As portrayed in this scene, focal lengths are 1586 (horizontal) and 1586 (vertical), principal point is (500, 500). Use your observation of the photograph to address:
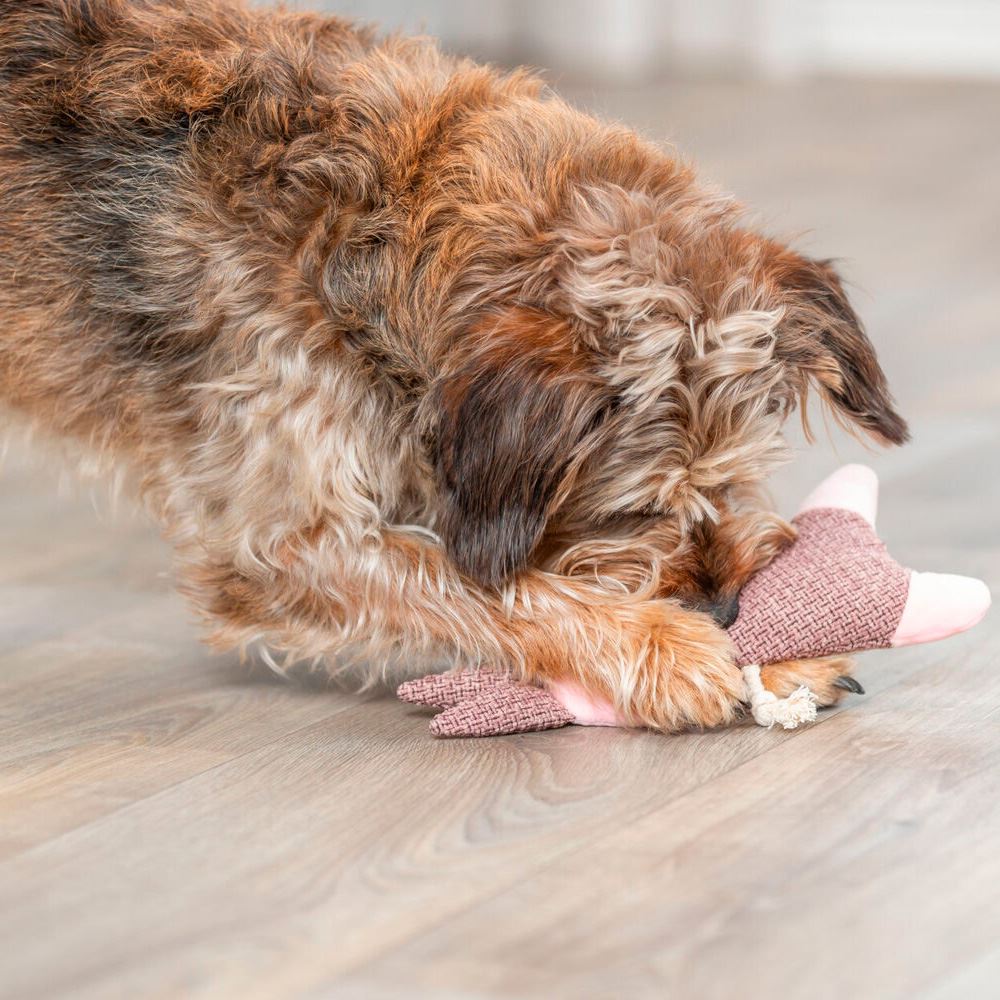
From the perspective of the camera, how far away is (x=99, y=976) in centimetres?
165

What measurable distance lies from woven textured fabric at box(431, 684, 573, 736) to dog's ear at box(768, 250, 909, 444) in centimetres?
64

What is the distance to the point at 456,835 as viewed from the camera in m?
1.99

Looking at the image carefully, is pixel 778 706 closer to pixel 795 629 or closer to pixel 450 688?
pixel 795 629

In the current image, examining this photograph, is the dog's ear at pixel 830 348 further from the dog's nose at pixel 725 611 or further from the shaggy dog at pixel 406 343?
the dog's nose at pixel 725 611

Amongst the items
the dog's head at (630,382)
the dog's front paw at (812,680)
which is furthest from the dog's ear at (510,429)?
the dog's front paw at (812,680)

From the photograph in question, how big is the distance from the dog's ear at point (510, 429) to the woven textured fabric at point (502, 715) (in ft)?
0.76

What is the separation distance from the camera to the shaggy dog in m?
2.29

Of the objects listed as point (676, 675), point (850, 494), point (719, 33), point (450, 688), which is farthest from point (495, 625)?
point (719, 33)

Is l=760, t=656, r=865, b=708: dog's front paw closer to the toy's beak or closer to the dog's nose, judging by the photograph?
the dog's nose

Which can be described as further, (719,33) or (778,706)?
(719,33)


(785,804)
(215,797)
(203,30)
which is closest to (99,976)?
(215,797)

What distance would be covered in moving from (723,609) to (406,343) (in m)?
0.63

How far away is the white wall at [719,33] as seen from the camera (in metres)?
10.6

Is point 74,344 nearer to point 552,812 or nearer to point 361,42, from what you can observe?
point 361,42
